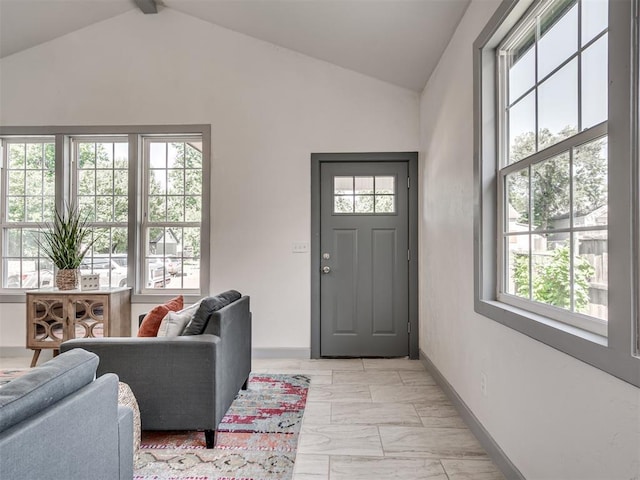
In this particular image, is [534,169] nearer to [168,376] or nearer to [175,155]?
[168,376]

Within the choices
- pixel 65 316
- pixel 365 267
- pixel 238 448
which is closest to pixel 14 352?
pixel 65 316

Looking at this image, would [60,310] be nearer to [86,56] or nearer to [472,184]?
[86,56]

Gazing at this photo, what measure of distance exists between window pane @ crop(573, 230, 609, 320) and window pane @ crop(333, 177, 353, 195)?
247cm

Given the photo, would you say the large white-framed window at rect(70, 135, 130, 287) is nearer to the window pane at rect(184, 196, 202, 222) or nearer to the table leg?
the window pane at rect(184, 196, 202, 222)

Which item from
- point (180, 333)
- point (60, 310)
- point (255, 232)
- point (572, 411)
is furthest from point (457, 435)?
point (60, 310)

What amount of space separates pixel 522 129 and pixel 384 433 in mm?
1831

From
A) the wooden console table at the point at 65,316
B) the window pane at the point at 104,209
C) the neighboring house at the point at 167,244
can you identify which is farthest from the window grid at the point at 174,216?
the wooden console table at the point at 65,316

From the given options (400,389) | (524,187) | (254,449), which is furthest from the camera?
(400,389)

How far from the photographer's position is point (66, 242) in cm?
341

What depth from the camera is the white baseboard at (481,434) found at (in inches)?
66.9

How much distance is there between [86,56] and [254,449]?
4.00 m

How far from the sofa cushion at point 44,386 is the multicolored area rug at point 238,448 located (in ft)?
3.18

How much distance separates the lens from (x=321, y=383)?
9.70 ft

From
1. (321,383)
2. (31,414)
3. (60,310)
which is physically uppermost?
(31,414)
